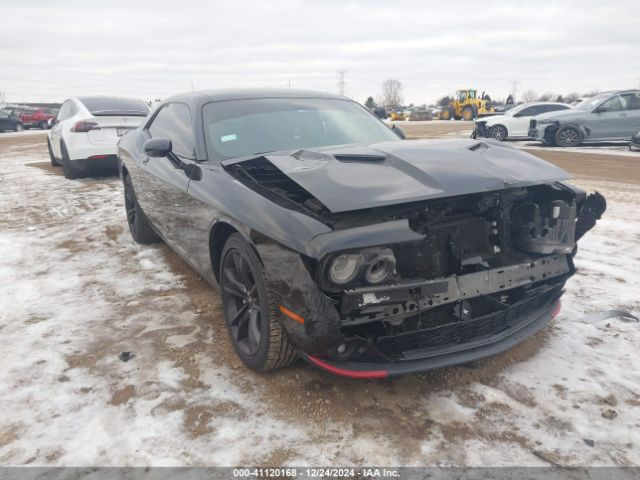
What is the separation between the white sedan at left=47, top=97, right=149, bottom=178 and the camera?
26.3ft

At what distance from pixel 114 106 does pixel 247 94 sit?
572cm

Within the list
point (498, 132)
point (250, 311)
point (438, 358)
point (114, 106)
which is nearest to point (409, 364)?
point (438, 358)

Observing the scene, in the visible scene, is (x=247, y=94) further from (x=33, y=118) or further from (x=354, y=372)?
(x=33, y=118)

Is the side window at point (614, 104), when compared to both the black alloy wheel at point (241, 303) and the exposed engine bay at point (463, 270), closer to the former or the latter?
the exposed engine bay at point (463, 270)

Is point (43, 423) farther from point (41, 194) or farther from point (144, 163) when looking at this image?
point (41, 194)

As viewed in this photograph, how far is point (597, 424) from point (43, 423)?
2543 millimetres

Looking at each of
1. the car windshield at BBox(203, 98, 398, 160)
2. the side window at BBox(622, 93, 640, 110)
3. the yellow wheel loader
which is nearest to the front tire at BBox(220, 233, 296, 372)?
the car windshield at BBox(203, 98, 398, 160)

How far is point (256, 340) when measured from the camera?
2545 mm

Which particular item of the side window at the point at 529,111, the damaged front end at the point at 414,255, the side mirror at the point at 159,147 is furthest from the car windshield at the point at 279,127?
the side window at the point at 529,111

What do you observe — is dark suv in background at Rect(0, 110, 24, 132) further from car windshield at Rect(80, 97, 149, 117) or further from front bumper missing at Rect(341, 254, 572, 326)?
front bumper missing at Rect(341, 254, 572, 326)

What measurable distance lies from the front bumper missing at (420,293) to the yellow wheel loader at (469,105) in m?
33.4

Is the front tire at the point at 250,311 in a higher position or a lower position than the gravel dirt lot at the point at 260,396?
higher

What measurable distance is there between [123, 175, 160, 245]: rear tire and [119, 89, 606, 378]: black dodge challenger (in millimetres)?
1807

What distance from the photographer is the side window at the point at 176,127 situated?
3.42m
